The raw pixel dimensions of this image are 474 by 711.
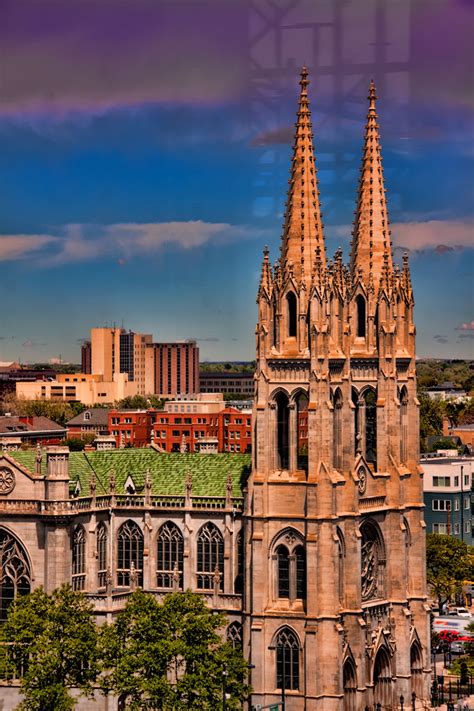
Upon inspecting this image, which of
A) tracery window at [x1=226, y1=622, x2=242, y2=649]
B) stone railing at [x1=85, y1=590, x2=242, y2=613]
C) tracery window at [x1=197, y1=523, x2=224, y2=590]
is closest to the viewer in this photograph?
tracery window at [x1=226, y1=622, x2=242, y2=649]

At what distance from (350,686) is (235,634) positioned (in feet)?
33.1

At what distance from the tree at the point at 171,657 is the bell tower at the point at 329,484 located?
546 centimetres

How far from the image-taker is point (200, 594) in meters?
139

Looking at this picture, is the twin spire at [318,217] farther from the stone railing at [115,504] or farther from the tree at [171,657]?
the tree at [171,657]

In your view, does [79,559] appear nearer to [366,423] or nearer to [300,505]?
[300,505]

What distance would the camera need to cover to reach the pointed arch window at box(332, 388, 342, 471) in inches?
5389

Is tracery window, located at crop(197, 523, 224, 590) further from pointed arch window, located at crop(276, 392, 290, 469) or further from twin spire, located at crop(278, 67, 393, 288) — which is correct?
twin spire, located at crop(278, 67, 393, 288)

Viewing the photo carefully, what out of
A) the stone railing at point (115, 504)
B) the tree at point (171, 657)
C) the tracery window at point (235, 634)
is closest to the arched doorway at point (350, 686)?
the tracery window at point (235, 634)

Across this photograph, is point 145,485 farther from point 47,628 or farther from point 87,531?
point 47,628

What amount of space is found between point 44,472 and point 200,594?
53.1 ft

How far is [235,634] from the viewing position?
13825cm

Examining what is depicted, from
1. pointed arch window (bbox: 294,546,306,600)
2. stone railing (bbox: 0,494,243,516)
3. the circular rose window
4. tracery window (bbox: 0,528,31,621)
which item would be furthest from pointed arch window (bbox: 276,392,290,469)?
tracery window (bbox: 0,528,31,621)

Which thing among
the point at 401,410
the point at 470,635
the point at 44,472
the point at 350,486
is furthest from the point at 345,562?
the point at 470,635

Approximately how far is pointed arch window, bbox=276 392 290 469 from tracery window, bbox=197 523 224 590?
9.42 meters
